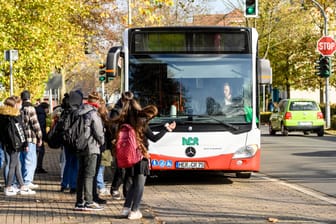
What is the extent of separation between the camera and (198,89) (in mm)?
14320

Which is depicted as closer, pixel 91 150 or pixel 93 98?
pixel 91 150

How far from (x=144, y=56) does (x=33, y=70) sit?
1449 cm

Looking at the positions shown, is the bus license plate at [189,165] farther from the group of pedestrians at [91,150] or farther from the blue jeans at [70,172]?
the blue jeans at [70,172]

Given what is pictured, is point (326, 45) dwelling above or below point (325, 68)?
above

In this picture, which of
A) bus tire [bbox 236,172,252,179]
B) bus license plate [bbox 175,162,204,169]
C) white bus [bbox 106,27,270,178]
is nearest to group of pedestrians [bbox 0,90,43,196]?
white bus [bbox 106,27,270,178]

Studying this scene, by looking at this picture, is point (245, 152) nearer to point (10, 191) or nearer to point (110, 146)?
point (110, 146)

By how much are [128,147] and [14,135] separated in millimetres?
3612

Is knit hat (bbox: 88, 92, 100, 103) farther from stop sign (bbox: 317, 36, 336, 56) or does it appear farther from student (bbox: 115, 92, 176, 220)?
stop sign (bbox: 317, 36, 336, 56)

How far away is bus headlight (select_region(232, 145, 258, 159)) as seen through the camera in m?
14.4

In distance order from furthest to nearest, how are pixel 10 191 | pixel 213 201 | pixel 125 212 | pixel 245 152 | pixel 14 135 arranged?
pixel 245 152, pixel 10 191, pixel 14 135, pixel 213 201, pixel 125 212

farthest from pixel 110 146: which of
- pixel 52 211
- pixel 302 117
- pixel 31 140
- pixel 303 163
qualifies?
pixel 302 117

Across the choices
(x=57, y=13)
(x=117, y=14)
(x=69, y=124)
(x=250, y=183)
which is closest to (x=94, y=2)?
(x=117, y=14)

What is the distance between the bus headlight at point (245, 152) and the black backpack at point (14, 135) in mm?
3713

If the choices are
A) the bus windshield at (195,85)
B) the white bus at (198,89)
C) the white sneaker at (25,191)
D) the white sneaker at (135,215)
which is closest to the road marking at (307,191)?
the white bus at (198,89)
